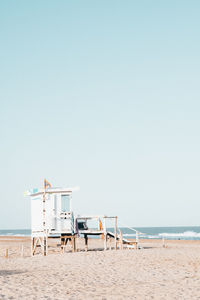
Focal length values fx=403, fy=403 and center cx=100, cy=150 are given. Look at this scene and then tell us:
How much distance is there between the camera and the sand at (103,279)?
12164 mm

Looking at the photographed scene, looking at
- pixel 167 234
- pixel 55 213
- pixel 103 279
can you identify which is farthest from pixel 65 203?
pixel 167 234

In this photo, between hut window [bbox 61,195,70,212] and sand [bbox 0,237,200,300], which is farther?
hut window [bbox 61,195,70,212]

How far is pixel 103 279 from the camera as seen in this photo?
15.0 m

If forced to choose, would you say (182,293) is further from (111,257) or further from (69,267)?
(111,257)

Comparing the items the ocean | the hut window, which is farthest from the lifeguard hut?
the ocean

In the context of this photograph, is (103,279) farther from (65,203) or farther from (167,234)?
(167,234)

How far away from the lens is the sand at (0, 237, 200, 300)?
1216 centimetres

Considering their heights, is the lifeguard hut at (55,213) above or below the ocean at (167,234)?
above

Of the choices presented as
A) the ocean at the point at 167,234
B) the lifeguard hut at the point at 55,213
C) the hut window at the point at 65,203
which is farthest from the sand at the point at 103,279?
the ocean at the point at 167,234

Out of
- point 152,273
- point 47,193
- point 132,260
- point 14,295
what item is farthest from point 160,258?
point 14,295

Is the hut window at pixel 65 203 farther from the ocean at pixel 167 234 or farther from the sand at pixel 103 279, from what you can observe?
the ocean at pixel 167 234

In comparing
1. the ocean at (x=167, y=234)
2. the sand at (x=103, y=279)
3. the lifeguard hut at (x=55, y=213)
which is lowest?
the ocean at (x=167, y=234)

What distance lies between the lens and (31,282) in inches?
544

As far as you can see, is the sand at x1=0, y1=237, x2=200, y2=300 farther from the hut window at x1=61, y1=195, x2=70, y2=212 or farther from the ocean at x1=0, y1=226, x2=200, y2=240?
the ocean at x1=0, y1=226, x2=200, y2=240
